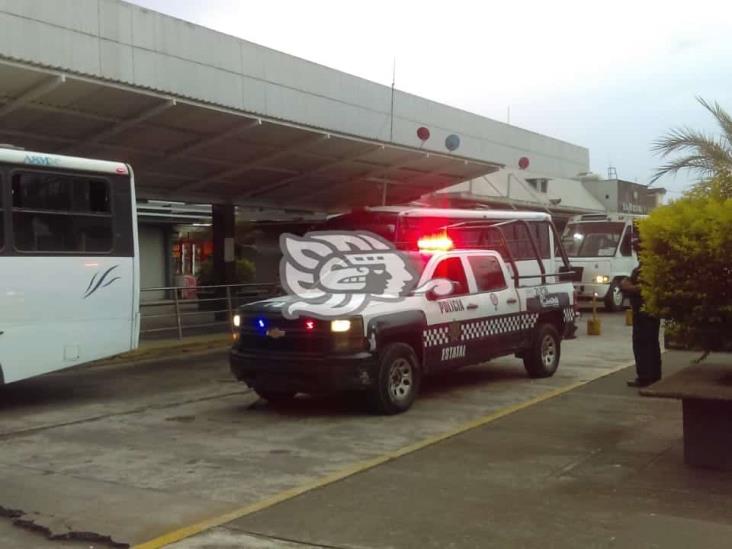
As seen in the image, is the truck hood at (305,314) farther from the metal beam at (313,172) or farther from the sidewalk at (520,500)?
the metal beam at (313,172)

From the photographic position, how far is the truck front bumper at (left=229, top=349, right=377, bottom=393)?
8.56 meters

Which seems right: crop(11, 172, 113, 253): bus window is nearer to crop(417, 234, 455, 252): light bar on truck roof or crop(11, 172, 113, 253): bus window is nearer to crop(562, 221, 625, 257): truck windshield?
crop(417, 234, 455, 252): light bar on truck roof

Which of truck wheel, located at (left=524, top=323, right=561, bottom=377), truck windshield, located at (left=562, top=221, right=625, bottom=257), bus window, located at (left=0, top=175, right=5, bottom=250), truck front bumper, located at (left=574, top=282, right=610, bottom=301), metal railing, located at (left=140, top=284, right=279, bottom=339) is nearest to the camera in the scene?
bus window, located at (left=0, top=175, right=5, bottom=250)

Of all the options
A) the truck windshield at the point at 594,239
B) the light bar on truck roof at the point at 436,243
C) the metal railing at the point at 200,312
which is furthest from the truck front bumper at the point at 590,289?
the light bar on truck roof at the point at 436,243

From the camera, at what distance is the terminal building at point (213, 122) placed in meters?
13.3

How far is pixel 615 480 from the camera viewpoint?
6.36 m

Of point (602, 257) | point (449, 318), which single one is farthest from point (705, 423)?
point (602, 257)

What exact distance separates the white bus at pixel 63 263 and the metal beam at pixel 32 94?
1.94 metres

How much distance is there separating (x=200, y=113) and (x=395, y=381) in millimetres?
6889

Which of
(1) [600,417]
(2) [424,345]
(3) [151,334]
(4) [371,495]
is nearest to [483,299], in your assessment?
(2) [424,345]

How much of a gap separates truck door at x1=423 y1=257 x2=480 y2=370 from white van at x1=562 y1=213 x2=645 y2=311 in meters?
13.9

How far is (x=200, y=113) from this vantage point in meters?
13.8

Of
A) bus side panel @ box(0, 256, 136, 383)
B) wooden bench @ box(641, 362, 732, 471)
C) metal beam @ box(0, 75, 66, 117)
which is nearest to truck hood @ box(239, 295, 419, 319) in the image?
bus side panel @ box(0, 256, 136, 383)

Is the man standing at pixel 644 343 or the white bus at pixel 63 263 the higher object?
the white bus at pixel 63 263
